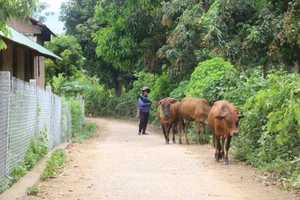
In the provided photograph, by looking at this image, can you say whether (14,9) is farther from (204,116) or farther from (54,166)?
(204,116)

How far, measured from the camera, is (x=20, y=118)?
969 centimetres

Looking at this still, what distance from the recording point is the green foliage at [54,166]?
9859mm

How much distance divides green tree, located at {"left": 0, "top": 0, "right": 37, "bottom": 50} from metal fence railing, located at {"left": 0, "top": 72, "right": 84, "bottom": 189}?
2.01m

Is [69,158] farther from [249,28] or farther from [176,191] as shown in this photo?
[249,28]

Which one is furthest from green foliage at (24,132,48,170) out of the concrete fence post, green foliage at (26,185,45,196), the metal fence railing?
the concrete fence post

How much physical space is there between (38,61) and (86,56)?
623 inches

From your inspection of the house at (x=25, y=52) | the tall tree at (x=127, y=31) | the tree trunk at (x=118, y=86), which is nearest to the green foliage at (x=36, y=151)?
the house at (x=25, y=52)

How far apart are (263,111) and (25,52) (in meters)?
11.8

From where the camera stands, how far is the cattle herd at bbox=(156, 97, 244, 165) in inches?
459

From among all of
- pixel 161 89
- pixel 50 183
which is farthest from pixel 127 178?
pixel 161 89

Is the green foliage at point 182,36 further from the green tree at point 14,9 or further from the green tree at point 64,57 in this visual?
the green tree at point 14,9

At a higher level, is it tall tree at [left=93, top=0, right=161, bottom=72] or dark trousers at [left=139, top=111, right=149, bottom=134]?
tall tree at [left=93, top=0, right=161, bottom=72]

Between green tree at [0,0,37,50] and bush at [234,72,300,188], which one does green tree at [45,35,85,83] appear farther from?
green tree at [0,0,37,50]

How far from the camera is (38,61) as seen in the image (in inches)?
990
